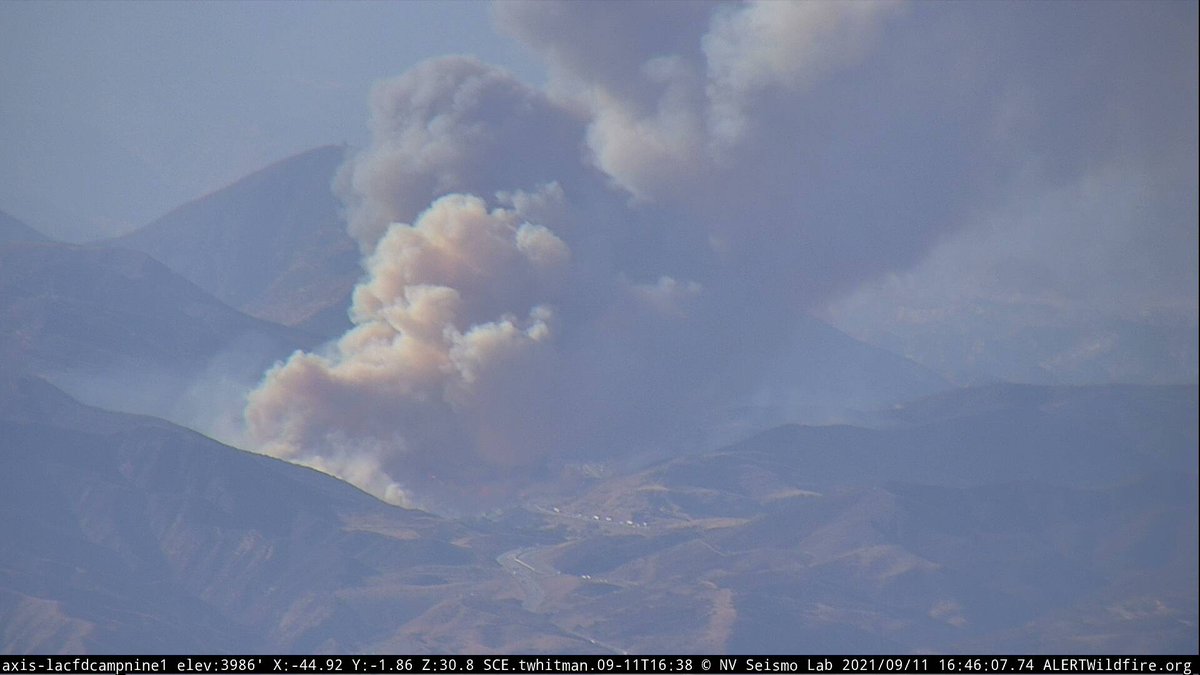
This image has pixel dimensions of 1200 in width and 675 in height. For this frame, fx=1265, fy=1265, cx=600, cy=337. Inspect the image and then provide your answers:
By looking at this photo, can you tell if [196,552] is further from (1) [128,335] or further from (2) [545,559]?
(1) [128,335]

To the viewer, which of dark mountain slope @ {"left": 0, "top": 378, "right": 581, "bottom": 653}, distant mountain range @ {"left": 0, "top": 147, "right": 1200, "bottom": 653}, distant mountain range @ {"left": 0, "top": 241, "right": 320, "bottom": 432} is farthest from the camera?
distant mountain range @ {"left": 0, "top": 241, "right": 320, "bottom": 432}

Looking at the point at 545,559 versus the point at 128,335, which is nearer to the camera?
the point at 545,559

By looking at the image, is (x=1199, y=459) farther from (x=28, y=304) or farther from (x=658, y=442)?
(x=28, y=304)

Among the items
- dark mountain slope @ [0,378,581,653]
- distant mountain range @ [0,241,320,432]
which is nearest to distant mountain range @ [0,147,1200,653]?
dark mountain slope @ [0,378,581,653]

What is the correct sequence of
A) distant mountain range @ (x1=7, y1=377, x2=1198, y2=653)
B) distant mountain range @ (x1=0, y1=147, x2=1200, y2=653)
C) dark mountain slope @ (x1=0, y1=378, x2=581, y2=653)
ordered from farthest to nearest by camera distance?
dark mountain slope @ (x1=0, y1=378, x2=581, y2=653), distant mountain range @ (x1=7, y1=377, x2=1198, y2=653), distant mountain range @ (x1=0, y1=147, x2=1200, y2=653)

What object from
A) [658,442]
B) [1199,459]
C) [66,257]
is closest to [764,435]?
[658,442]

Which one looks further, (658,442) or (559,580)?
(658,442)

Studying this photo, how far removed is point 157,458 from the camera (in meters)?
116

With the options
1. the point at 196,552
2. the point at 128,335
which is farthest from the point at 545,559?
the point at 128,335

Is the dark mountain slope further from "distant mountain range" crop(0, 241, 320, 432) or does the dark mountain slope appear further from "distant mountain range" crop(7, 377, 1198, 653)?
"distant mountain range" crop(0, 241, 320, 432)

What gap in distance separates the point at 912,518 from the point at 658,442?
189 feet

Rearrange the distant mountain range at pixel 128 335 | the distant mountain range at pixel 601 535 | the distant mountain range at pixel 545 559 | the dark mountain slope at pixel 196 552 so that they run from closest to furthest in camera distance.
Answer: the distant mountain range at pixel 601 535, the distant mountain range at pixel 545 559, the dark mountain slope at pixel 196 552, the distant mountain range at pixel 128 335

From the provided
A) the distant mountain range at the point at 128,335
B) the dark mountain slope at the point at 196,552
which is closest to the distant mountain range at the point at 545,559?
the dark mountain slope at the point at 196,552

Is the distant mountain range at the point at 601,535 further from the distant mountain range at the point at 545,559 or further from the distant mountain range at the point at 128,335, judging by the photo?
the distant mountain range at the point at 128,335
